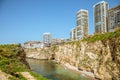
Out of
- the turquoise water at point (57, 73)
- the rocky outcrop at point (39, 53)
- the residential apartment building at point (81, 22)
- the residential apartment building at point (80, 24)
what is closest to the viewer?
the turquoise water at point (57, 73)

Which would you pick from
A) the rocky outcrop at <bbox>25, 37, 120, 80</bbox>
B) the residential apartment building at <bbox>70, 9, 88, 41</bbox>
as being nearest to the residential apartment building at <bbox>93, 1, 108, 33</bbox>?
the rocky outcrop at <bbox>25, 37, 120, 80</bbox>

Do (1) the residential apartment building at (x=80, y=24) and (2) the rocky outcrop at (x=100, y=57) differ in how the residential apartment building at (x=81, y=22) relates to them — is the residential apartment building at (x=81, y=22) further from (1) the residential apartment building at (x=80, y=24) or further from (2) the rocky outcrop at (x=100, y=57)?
(2) the rocky outcrop at (x=100, y=57)

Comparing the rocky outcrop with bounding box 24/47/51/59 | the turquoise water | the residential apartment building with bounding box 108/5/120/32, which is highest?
the residential apartment building with bounding box 108/5/120/32

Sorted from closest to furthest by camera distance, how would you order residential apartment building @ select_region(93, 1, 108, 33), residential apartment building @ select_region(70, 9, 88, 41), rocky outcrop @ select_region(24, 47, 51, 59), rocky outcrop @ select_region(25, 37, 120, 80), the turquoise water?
rocky outcrop @ select_region(25, 37, 120, 80) < the turquoise water < residential apartment building @ select_region(93, 1, 108, 33) < rocky outcrop @ select_region(24, 47, 51, 59) < residential apartment building @ select_region(70, 9, 88, 41)

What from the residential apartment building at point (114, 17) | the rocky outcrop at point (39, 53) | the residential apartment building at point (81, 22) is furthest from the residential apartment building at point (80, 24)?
the residential apartment building at point (114, 17)

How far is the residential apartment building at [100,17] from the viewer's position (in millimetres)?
99625

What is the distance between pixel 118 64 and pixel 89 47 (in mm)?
20926

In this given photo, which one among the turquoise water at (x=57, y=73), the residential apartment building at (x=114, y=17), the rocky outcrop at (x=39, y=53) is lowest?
the turquoise water at (x=57, y=73)

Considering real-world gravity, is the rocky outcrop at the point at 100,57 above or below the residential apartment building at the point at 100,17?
below

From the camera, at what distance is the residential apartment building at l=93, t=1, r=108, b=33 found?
99.6m

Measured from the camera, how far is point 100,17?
103 meters

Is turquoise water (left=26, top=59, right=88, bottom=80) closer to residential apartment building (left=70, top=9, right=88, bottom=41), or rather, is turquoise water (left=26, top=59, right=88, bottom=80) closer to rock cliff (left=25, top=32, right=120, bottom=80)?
rock cliff (left=25, top=32, right=120, bottom=80)

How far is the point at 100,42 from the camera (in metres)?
49.6

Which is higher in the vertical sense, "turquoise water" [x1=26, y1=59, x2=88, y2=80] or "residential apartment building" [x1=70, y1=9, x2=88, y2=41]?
"residential apartment building" [x1=70, y1=9, x2=88, y2=41]
